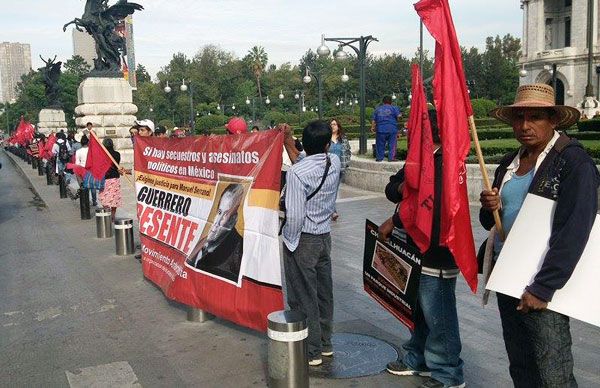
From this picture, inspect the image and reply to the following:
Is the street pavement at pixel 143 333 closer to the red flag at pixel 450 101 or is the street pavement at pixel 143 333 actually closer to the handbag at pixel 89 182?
the red flag at pixel 450 101

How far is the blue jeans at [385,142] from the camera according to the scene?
15121 millimetres

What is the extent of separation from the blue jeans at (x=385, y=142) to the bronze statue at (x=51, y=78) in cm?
3626

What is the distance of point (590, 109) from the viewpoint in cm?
3064

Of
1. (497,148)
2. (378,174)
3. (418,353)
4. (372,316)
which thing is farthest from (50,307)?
(497,148)

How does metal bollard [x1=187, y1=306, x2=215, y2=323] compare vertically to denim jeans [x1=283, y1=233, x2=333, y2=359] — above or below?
below

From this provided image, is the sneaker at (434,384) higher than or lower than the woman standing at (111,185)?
lower

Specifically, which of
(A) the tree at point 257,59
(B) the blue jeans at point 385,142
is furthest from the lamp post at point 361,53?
(A) the tree at point 257,59

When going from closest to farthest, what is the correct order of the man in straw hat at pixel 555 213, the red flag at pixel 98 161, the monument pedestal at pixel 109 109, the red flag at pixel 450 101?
the man in straw hat at pixel 555 213, the red flag at pixel 450 101, the red flag at pixel 98 161, the monument pedestal at pixel 109 109

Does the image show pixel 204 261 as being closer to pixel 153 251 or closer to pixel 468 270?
pixel 153 251

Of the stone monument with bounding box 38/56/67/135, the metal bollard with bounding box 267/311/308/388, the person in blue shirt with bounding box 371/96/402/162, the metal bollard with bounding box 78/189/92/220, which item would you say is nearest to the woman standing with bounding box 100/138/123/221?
the metal bollard with bounding box 78/189/92/220

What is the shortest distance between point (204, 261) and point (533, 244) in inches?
133

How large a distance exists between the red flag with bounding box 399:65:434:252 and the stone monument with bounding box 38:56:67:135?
147ft

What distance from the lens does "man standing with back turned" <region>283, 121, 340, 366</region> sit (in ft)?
14.5

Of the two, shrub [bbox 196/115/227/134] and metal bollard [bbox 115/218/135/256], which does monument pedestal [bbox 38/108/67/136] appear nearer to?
shrub [bbox 196/115/227/134]
